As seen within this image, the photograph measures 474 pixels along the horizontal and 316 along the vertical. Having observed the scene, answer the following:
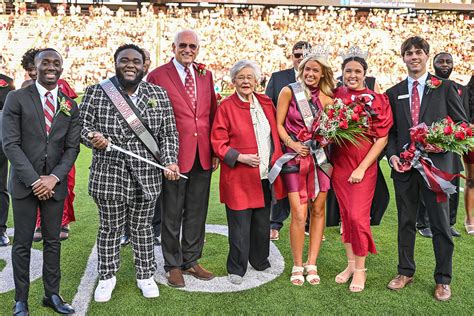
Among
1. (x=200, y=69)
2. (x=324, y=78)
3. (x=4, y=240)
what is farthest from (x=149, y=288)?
(x=324, y=78)

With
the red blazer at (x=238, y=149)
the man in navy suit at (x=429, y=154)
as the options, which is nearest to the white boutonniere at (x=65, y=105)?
the red blazer at (x=238, y=149)

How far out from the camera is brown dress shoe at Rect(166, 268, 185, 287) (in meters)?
4.17

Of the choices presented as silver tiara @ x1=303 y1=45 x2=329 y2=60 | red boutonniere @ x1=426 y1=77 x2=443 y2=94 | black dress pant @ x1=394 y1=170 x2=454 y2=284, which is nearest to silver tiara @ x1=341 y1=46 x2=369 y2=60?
silver tiara @ x1=303 y1=45 x2=329 y2=60

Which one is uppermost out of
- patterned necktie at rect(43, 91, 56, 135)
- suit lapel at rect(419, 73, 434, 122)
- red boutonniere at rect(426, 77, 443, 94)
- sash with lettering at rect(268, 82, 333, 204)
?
red boutonniere at rect(426, 77, 443, 94)

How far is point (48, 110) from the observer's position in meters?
3.48

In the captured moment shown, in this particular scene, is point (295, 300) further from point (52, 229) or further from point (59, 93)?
point (59, 93)

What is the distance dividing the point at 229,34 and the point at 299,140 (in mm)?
26938

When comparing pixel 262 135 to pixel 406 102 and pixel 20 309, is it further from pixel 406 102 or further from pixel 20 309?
pixel 20 309

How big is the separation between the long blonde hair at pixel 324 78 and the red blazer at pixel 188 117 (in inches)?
31.5

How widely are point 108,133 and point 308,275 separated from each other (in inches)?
78.6

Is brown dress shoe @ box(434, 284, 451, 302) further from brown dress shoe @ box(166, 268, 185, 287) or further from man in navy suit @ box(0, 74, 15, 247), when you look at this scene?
man in navy suit @ box(0, 74, 15, 247)

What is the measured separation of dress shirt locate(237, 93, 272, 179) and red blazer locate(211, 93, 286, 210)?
3 centimetres

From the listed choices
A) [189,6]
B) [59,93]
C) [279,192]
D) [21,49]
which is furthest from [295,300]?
[189,6]

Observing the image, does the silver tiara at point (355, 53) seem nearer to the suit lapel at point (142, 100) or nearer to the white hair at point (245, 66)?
the white hair at point (245, 66)
